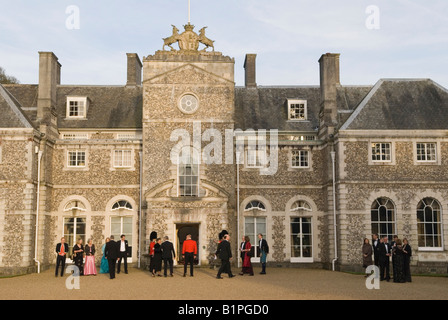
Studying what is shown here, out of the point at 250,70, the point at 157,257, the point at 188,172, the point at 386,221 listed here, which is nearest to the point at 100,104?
the point at 188,172

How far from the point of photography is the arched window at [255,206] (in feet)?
87.8

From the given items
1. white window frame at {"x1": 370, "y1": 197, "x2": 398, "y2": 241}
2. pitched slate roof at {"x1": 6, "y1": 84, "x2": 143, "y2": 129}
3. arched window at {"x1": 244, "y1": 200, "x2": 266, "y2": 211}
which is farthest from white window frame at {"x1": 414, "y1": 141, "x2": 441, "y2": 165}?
pitched slate roof at {"x1": 6, "y1": 84, "x2": 143, "y2": 129}

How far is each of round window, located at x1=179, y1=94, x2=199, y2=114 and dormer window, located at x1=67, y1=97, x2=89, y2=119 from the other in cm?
694

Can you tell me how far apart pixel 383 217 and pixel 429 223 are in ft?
6.86

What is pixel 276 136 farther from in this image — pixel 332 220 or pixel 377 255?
pixel 377 255

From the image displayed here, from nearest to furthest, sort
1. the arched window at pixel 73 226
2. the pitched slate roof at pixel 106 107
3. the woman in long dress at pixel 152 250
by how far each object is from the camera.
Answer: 1. the woman in long dress at pixel 152 250
2. the arched window at pixel 73 226
3. the pitched slate roof at pixel 106 107

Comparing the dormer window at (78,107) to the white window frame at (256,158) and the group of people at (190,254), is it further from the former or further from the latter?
the group of people at (190,254)

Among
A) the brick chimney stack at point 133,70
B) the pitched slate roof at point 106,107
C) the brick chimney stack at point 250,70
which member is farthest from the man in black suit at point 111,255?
the brick chimney stack at point 250,70

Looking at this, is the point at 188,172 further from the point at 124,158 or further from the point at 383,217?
the point at 383,217

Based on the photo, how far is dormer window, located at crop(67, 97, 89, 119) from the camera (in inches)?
1186

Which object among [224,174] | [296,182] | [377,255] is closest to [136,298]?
[377,255]

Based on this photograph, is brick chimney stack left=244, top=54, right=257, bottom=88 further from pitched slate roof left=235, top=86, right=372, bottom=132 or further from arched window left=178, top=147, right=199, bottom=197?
arched window left=178, top=147, right=199, bottom=197

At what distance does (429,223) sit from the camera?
24.6 meters

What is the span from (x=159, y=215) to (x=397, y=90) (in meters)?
13.5
